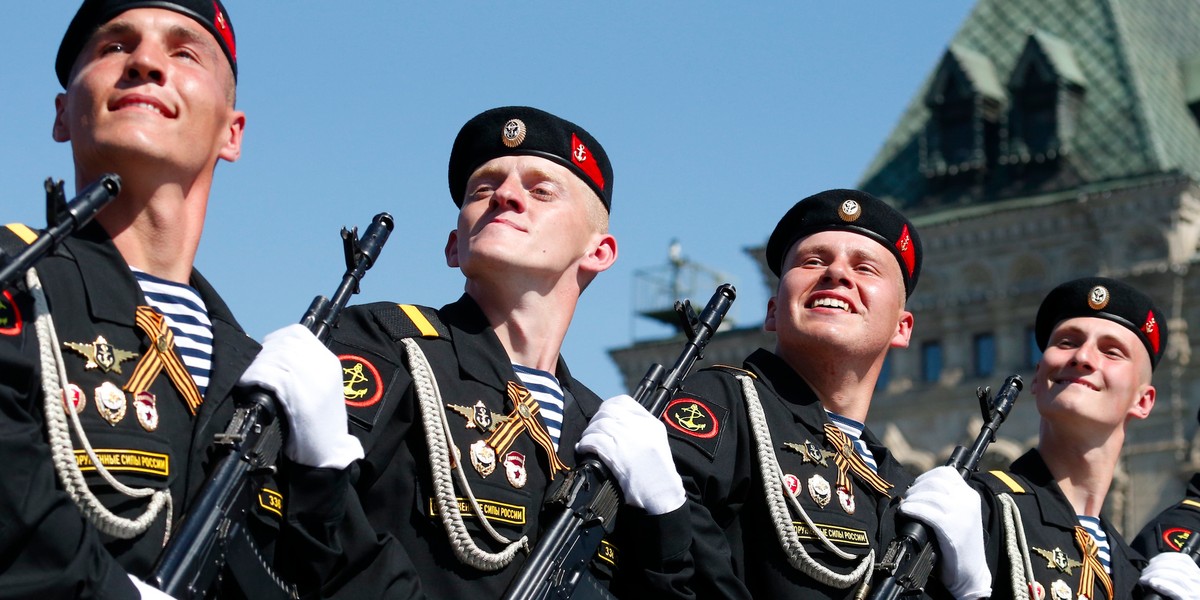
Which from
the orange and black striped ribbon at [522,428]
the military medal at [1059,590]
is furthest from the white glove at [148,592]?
the military medal at [1059,590]

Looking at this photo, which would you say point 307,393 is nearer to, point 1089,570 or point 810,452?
point 810,452

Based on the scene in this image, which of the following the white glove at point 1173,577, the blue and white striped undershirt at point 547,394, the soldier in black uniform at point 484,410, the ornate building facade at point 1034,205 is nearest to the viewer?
the soldier in black uniform at point 484,410

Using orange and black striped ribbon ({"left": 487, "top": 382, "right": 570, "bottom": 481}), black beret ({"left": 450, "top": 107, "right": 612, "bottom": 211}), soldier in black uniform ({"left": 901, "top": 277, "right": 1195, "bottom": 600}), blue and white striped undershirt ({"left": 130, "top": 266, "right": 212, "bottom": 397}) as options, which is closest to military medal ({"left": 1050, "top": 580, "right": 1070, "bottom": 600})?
soldier in black uniform ({"left": 901, "top": 277, "right": 1195, "bottom": 600})

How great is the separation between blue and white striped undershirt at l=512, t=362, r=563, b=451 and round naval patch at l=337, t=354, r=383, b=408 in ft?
2.14

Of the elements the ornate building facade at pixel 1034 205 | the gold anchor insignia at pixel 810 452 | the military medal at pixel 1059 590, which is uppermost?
the ornate building facade at pixel 1034 205

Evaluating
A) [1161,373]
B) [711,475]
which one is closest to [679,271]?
[1161,373]

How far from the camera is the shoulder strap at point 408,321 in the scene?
272 inches

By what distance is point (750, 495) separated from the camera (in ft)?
24.8

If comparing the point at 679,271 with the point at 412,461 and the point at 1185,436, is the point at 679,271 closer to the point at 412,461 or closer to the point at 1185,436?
the point at 1185,436

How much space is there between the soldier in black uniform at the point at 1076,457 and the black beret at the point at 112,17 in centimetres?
427

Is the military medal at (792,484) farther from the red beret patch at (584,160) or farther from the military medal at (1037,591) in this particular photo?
the military medal at (1037,591)

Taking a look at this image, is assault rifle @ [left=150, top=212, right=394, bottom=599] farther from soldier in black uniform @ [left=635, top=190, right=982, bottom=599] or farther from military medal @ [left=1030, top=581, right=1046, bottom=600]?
military medal @ [left=1030, top=581, right=1046, bottom=600]

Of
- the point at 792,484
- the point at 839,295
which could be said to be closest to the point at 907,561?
the point at 792,484

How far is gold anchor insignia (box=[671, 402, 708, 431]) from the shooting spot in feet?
24.5
